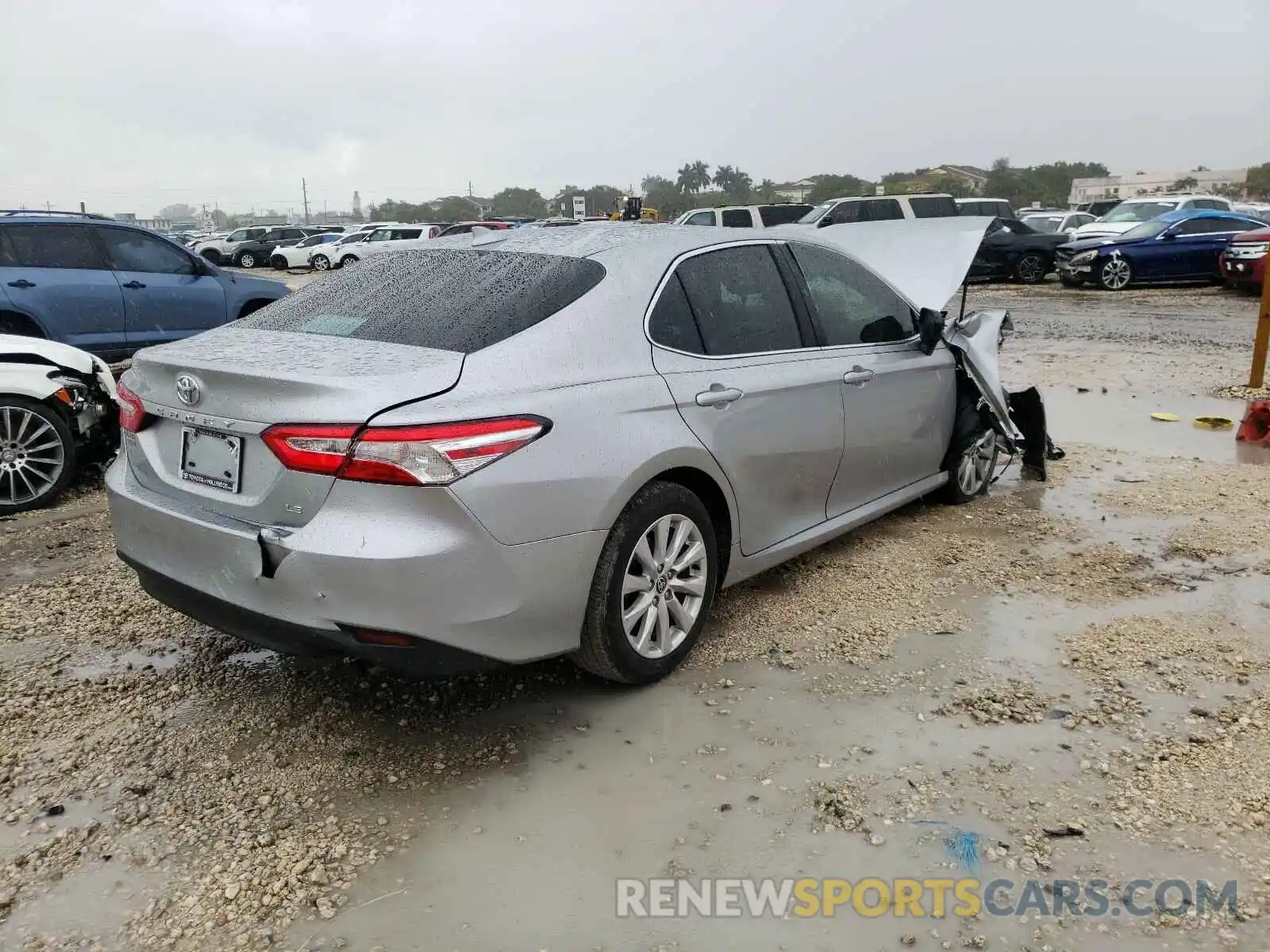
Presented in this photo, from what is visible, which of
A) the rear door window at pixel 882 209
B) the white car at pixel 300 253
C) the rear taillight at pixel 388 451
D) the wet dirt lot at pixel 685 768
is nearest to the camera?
the wet dirt lot at pixel 685 768

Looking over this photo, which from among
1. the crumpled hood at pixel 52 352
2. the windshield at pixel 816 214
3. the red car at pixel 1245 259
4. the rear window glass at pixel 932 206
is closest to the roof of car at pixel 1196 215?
the red car at pixel 1245 259

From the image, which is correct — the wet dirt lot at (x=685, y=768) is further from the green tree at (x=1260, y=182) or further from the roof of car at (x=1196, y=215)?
the green tree at (x=1260, y=182)

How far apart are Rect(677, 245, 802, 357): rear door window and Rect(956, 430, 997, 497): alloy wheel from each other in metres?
1.75

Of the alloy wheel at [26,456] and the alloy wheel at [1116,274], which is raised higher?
the alloy wheel at [1116,274]

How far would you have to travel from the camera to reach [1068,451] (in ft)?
22.1

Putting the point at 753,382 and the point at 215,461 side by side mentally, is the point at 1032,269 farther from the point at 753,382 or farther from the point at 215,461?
the point at 215,461

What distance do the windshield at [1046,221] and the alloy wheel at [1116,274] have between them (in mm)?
6312

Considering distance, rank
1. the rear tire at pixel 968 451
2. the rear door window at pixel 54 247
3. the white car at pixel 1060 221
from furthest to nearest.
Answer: the white car at pixel 1060 221
the rear door window at pixel 54 247
the rear tire at pixel 968 451

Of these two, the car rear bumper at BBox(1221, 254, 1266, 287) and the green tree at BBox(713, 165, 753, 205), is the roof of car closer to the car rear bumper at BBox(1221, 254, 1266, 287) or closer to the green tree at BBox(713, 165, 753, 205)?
the car rear bumper at BBox(1221, 254, 1266, 287)

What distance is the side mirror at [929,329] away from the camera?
15.5 feet

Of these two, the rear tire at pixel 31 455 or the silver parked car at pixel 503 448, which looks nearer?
the silver parked car at pixel 503 448

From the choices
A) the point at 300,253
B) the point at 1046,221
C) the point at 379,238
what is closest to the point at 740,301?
the point at 1046,221

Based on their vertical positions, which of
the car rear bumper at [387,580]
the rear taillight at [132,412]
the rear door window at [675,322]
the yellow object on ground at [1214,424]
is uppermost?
the rear door window at [675,322]

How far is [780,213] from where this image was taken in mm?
23453
